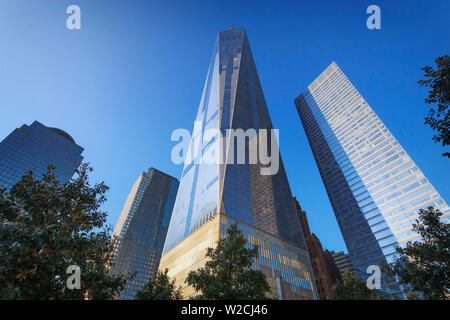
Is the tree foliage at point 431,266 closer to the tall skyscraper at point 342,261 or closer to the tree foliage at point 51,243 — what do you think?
the tree foliage at point 51,243

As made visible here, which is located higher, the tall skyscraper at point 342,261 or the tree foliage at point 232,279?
the tall skyscraper at point 342,261

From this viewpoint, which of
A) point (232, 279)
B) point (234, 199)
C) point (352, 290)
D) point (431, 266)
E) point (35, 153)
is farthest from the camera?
point (35, 153)

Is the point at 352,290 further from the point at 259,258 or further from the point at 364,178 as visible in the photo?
the point at 364,178

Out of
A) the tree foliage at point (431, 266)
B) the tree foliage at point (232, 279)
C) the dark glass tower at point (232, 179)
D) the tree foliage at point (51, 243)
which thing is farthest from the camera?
the dark glass tower at point (232, 179)

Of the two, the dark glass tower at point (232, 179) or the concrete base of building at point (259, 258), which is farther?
the dark glass tower at point (232, 179)

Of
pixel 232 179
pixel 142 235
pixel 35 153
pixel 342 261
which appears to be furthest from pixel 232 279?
pixel 142 235

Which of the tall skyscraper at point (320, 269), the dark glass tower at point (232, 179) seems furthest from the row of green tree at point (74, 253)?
the tall skyscraper at point (320, 269)

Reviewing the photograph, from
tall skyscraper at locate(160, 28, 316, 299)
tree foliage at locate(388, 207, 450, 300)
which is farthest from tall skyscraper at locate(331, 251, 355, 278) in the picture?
tree foliage at locate(388, 207, 450, 300)
